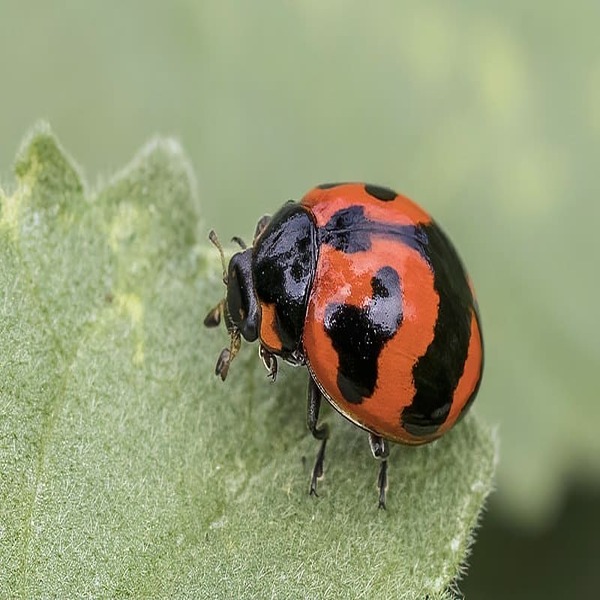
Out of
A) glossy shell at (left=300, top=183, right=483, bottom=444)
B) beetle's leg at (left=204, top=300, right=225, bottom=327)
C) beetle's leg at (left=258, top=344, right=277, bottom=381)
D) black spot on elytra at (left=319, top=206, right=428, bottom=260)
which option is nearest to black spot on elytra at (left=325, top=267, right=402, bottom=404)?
glossy shell at (left=300, top=183, right=483, bottom=444)

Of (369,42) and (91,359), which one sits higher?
(369,42)

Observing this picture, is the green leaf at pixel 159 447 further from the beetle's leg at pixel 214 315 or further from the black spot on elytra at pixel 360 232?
the black spot on elytra at pixel 360 232

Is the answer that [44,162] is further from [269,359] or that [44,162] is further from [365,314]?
[365,314]

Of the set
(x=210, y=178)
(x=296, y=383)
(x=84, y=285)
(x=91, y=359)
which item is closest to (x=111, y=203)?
(x=84, y=285)

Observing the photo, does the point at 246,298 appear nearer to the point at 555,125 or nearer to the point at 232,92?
the point at 232,92

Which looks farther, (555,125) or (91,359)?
(555,125)

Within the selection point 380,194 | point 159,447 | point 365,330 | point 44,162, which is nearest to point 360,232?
point 380,194

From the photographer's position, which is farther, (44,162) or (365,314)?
(44,162)
